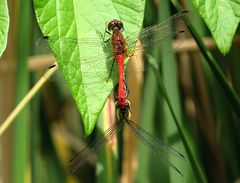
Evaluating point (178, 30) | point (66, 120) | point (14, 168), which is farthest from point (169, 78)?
point (66, 120)

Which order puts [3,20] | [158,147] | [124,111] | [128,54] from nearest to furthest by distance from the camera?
[3,20] → [128,54] → [124,111] → [158,147]

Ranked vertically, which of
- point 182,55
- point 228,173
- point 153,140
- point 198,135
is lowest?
point 228,173

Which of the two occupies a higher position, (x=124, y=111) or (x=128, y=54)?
(x=128, y=54)

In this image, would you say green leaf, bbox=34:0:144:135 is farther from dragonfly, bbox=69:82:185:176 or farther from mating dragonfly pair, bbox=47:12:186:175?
dragonfly, bbox=69:82:185:176

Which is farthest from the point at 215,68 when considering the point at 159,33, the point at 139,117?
the point at 139,117

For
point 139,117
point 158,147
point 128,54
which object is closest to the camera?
point 128,54

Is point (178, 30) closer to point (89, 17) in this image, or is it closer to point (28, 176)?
point (89, 17)

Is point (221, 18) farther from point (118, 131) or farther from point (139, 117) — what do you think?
point (139, 117)
